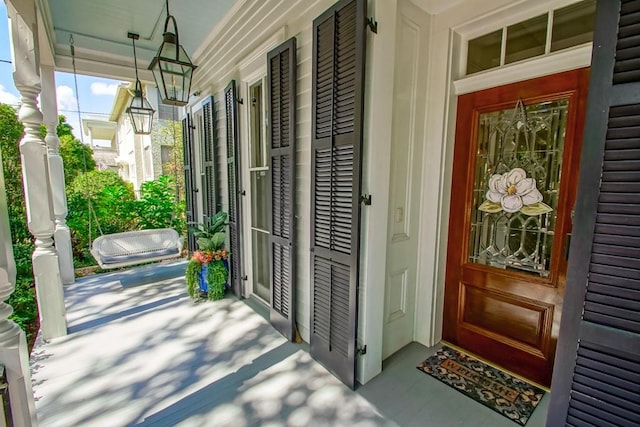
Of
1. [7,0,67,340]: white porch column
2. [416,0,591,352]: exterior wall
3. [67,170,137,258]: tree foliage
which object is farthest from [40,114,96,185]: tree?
[416,0,591,352]: exterior wall

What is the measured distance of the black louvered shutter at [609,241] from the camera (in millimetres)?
891

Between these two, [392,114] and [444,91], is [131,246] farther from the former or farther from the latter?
Result: [444,91]

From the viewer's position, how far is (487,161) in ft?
6.87

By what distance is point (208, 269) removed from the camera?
132 inches

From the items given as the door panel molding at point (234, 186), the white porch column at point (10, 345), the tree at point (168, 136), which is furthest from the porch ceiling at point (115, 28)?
the tree at point (168, 136)

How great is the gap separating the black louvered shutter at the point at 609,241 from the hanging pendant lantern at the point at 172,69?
227 cm

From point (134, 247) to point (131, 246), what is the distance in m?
0.04

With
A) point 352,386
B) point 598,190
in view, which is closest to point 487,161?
point 598,190

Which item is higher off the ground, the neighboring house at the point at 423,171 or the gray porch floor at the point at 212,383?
the neighboring house at the point at 423,171

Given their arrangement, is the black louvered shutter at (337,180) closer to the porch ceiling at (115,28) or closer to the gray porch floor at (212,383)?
the gray porch floor at (212,383)

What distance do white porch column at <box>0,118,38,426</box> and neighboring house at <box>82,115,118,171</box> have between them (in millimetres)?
12914

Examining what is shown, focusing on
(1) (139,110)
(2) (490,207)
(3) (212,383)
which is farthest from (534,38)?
(1) (139,110)

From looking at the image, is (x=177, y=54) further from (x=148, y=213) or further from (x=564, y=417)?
(x=148, y=213)

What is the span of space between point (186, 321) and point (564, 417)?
297 cm
